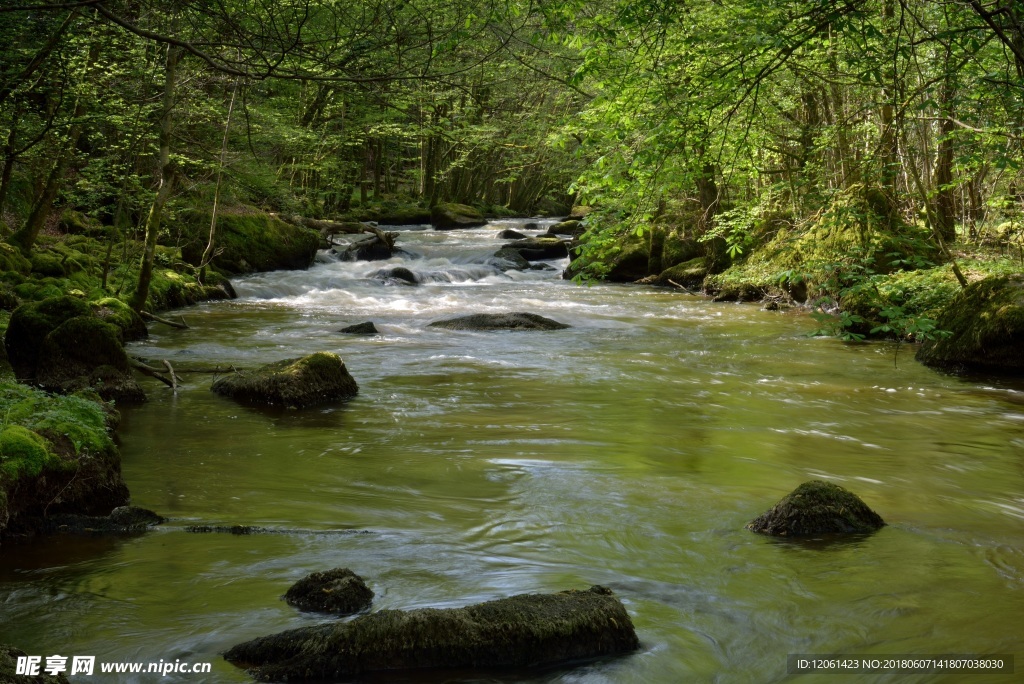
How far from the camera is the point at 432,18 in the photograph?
5055mm

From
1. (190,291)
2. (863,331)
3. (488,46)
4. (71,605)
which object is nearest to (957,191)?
(863,331)

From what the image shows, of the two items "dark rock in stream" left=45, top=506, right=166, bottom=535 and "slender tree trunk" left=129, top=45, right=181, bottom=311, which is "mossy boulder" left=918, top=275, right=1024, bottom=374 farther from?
"slender tree trunk" left=129, top=45, right=181, bottom=311

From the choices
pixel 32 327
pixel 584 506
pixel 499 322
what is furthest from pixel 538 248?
pixel 584 506

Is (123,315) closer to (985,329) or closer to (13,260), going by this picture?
(13,260)

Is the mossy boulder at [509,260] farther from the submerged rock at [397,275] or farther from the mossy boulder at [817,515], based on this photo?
the mossy boulder at [817,515]

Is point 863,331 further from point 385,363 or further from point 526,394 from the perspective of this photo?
point 385,363

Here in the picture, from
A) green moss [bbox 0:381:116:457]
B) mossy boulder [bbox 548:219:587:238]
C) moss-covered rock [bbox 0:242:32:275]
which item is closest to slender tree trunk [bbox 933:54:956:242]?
green moss [bbox 0:381:116:457]

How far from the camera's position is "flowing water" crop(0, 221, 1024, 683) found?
4.16m

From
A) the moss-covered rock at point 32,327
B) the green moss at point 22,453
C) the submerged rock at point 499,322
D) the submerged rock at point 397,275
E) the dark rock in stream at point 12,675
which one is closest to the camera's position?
the dark rock in stream at point 12,675

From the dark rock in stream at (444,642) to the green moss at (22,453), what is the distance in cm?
211

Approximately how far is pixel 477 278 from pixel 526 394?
584 inches

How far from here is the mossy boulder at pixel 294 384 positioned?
9117mm

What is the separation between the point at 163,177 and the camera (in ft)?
40.3

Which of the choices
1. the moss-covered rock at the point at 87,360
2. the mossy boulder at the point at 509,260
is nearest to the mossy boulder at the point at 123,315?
the moss-covered rock at the point at 87,360
